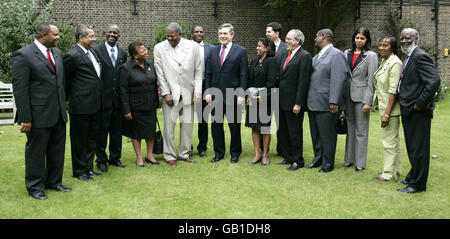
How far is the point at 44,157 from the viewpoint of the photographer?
17.7 feet

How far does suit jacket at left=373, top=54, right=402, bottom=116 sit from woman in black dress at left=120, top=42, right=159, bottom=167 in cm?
344

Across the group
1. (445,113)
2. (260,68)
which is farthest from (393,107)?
(445,113)

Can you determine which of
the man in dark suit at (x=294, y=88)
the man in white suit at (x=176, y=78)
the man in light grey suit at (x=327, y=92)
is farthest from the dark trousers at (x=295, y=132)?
the man in white suit at (x=176, y=78)

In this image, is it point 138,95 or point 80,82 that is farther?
point 138,95

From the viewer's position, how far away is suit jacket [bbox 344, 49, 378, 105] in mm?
6465

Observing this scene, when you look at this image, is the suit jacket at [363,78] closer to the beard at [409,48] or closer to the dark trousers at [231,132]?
the beard at [409,48]

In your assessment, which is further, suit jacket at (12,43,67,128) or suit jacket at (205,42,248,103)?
suit jacket at (205,42,248,103)

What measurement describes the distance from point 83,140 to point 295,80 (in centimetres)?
331

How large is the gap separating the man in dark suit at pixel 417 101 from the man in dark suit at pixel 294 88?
1500 mm

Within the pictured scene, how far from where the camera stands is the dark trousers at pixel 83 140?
6.09 metres

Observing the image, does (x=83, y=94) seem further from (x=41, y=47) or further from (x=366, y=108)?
(x=366, y=108)

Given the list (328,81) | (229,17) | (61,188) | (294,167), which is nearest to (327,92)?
(328,81)

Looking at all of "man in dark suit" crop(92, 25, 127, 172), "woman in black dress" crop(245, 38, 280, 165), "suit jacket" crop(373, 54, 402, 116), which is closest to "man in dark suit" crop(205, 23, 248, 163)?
"woman in black dress" crop(245, 38, 280, 165)

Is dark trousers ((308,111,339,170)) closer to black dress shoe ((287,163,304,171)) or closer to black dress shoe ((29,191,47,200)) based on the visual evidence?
black dress shoe ((287,163,304,171))
